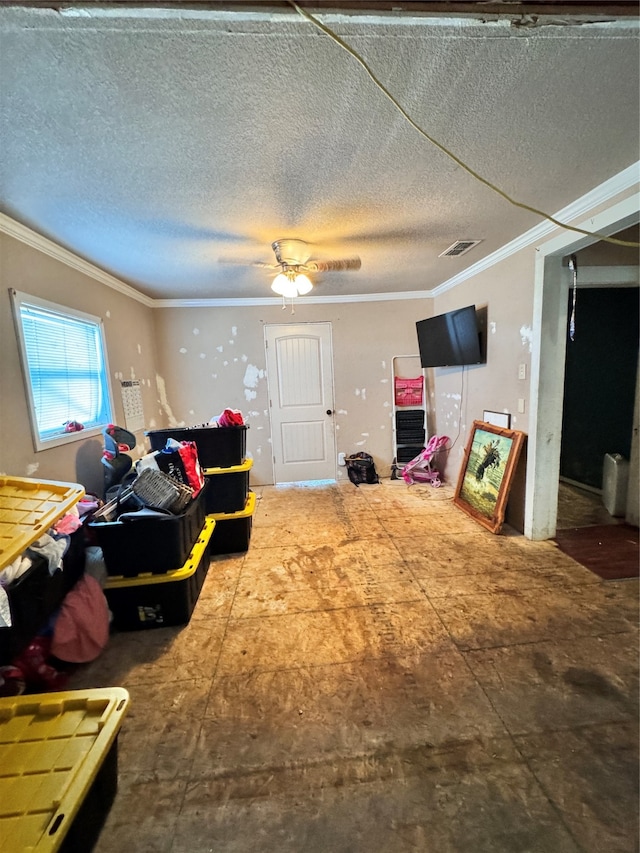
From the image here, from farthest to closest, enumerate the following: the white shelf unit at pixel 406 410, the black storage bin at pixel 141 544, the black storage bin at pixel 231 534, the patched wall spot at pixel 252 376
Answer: the white shelf unit at pixel 406 410
the patched wall spot at pixel 252 376
the black storage bin at pixel 231 534
the black storage bin at pixel 141 544

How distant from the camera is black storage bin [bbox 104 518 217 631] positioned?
6.12 ft

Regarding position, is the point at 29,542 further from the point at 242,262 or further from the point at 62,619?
the point at 242,262

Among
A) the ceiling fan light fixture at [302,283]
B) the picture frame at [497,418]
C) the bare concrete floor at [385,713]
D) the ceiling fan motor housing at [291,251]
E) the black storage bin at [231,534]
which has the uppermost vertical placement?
the ceiling fan motor housing at [291,251]

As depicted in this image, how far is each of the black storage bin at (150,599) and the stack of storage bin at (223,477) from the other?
738mm

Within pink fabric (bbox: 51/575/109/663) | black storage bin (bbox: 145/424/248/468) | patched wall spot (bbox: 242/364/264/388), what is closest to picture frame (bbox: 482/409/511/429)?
black storage bin (bbox: 145/424/248/468)

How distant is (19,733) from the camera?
1089mm

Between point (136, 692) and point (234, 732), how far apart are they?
21.1 inches

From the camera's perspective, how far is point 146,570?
188cm

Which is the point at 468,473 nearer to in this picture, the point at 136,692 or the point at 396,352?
the point at 396,352

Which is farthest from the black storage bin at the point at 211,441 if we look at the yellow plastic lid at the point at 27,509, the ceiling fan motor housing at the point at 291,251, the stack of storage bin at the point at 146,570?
the ceiling fan motor housing at the point at 291,251

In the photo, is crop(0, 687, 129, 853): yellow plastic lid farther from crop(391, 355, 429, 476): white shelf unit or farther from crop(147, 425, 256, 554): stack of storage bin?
crop(391, 355, 429, 476): white shelf unit

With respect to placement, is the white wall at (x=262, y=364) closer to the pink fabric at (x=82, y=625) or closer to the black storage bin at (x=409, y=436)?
the black storage bin at (x=409, y=436)

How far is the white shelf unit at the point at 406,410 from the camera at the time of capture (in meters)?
4.45

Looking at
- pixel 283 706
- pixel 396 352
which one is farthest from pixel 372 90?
pixel 396 352
